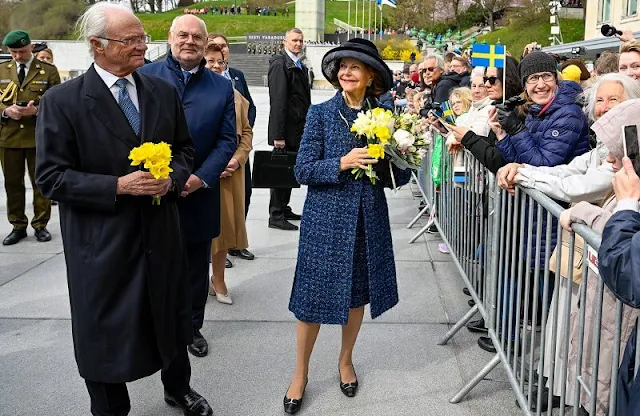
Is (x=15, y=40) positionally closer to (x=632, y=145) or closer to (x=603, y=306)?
(x=603, y=306)

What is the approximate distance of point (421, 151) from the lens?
3.59 metres

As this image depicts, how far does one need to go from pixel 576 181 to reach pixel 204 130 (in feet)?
7.00

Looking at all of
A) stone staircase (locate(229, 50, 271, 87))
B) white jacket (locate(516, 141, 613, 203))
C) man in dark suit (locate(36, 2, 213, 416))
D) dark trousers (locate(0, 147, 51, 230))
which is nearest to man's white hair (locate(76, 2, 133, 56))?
man in dark suit (locate(36, 2, 213, 416))

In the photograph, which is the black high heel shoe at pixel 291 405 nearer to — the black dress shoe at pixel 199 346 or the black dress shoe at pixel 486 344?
the black dress shoe at pixel 199 346

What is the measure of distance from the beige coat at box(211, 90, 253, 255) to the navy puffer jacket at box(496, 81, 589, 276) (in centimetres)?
213

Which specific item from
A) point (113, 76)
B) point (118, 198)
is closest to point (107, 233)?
point (118, 198)

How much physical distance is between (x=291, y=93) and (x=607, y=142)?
5.15 meters

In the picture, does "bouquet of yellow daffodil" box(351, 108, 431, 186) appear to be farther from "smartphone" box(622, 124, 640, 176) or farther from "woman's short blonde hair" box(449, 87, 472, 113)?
"woman's short blonde hair" box(449, 87, 472, 113)

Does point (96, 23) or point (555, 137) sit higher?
point (96, 23)

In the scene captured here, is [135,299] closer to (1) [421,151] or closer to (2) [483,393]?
(1) [421,151]

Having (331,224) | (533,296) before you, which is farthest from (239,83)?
(533,296)

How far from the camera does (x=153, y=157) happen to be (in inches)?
113

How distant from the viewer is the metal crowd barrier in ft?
8.34

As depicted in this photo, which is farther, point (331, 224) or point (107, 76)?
point (331, 224)
